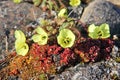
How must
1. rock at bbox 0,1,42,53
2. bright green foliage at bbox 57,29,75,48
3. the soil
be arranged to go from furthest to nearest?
1. rock at bbox 0,1,42,53
2. bright green foliage at bbox 57,29,75,48
3. the soil

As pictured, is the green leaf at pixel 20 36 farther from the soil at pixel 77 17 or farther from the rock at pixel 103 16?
the rock at pixel 103 16

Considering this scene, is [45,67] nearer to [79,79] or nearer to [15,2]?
[79,79]

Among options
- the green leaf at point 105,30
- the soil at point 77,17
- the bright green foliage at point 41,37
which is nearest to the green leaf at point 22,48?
the soil at point 77,17

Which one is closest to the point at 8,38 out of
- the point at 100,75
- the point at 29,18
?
the point at 29,18

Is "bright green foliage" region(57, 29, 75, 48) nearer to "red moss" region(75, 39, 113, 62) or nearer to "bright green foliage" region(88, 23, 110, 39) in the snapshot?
"red moss" region(75, 39, 113, 62)

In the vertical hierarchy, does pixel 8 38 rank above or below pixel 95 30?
below

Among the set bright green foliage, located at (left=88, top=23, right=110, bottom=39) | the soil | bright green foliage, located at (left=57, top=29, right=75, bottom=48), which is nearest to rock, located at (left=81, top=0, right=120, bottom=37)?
the soil
